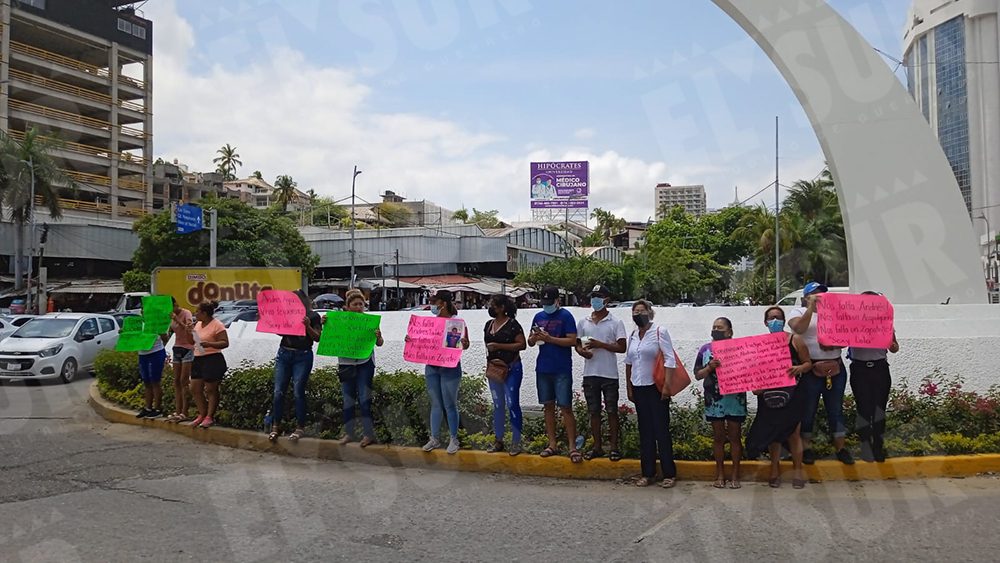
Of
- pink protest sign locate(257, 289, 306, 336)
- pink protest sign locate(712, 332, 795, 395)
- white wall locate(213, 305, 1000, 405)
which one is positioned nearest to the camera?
pink protest sign locate(712, 332, 795, 395)

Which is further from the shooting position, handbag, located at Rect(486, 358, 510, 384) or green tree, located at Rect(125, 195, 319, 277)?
green tree, located at Rect(125, 195, 319, 277)

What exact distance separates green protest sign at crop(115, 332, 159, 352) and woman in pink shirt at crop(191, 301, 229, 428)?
1.21 metres

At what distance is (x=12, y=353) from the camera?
50.4 feet

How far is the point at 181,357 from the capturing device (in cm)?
973

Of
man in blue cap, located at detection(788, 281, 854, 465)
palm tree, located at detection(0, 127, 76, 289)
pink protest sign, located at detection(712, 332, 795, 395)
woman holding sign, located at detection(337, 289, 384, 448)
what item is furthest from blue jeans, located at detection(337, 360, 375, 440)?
palm tree, located at detection(0, 127, 76, 289)

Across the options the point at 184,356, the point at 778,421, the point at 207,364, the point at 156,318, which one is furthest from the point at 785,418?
the point at 156,318

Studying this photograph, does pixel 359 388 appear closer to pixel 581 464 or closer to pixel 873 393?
pixel 581 464

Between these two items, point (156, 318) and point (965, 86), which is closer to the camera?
point (156, 318)

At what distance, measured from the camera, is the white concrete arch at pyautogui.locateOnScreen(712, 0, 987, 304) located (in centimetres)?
1259

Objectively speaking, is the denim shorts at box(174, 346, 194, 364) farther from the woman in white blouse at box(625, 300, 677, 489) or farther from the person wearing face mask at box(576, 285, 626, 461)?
the woman in white blouse at box(625, 300, 677, 489)

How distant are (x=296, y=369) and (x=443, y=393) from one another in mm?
1752

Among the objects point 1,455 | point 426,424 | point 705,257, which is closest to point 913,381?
point 426,424

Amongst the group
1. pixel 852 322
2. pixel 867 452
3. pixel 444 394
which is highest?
pixel 852 322

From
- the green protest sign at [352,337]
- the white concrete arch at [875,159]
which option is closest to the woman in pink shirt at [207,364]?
the green protest sign at [352,337]
